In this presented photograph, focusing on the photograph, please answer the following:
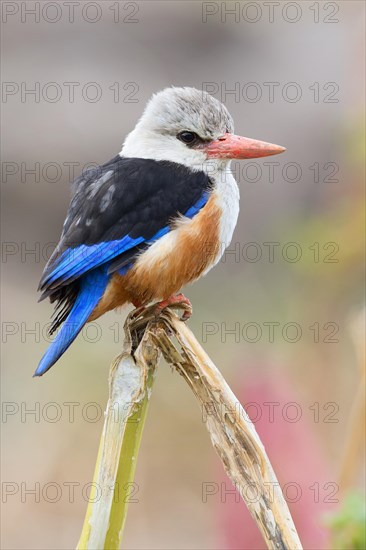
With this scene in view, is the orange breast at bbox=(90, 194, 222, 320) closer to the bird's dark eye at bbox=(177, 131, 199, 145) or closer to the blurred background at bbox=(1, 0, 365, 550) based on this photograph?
the bird's dark eye at bbox=(177, 131, 199, 145)

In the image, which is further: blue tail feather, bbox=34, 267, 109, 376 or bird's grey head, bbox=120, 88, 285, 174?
bird's grey head, bbox=120, 88, 285, 174

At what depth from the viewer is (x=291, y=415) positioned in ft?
8.73

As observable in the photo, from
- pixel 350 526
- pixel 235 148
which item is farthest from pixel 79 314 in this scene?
pixel 350 526

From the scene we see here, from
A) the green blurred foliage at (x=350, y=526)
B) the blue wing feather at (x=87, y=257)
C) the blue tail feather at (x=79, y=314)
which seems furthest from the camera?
the blue wing feather at (x=87, y=257)

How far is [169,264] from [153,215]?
16cm

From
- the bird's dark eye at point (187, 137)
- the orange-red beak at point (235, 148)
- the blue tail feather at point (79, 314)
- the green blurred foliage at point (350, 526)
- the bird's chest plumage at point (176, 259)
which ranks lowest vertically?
the green blurred foliage at point (350, 526)

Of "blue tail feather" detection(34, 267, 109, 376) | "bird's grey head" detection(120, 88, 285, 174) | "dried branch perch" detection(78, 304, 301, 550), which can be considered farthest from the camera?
"bird's grey head" detection(120, 88, 285, 174)

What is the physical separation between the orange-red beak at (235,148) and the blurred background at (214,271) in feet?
1.51

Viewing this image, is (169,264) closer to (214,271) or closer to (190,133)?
(190,133)

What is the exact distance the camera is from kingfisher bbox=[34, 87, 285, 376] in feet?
9.27

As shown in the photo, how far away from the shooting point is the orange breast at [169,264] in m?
2.93

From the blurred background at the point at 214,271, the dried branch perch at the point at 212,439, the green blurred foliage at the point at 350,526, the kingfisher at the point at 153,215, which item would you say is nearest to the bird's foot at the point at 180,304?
the kingfisher at the point at 153,215

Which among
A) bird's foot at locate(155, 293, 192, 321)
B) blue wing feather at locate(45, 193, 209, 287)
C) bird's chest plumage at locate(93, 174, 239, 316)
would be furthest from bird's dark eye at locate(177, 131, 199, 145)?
bird's foot at locate(155, 293, 192, 321)

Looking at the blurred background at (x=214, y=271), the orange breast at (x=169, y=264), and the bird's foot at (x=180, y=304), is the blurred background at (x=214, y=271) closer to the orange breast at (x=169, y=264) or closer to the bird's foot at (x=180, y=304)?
the bird's foot at (x=180, y=304)
